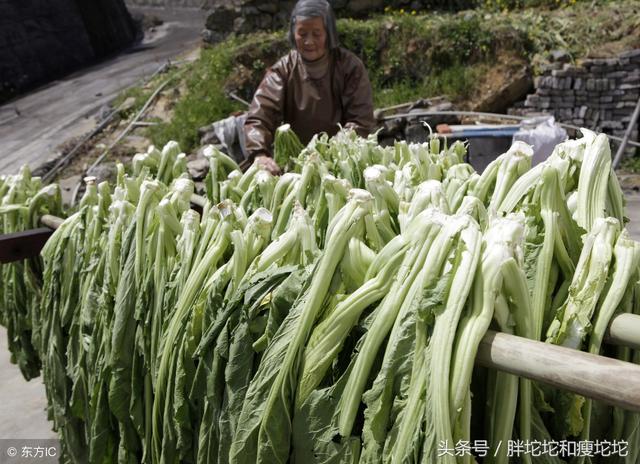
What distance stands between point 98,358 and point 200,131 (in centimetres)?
874

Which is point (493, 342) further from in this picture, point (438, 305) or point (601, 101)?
point (601, 101)

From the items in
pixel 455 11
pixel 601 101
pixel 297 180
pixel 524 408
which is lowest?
pixel 601 101

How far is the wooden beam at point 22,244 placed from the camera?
260 cm

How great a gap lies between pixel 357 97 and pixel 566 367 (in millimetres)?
3396

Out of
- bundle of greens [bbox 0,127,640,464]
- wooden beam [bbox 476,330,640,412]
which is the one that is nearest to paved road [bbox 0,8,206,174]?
bundle of greens [bbox 0,127,640,464]

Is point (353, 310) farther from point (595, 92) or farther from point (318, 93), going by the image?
point (595, 92)

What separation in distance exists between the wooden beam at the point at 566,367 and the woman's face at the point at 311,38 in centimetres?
311

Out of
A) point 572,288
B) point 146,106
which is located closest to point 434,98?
point 146,106

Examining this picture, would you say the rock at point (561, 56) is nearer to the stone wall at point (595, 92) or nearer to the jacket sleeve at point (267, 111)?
the stone wall at point (595, 92)

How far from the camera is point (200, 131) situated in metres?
10.5

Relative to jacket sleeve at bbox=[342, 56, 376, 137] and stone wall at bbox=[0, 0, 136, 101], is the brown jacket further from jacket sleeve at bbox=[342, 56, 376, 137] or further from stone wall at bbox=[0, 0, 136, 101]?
stone wall at bbox=[0, 0, 136, 101]

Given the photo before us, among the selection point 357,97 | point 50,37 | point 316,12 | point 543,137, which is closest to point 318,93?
point 357,97

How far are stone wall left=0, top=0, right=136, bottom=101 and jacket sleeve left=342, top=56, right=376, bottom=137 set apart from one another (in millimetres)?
15372

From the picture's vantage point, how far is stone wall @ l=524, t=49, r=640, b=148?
9.10 meters
